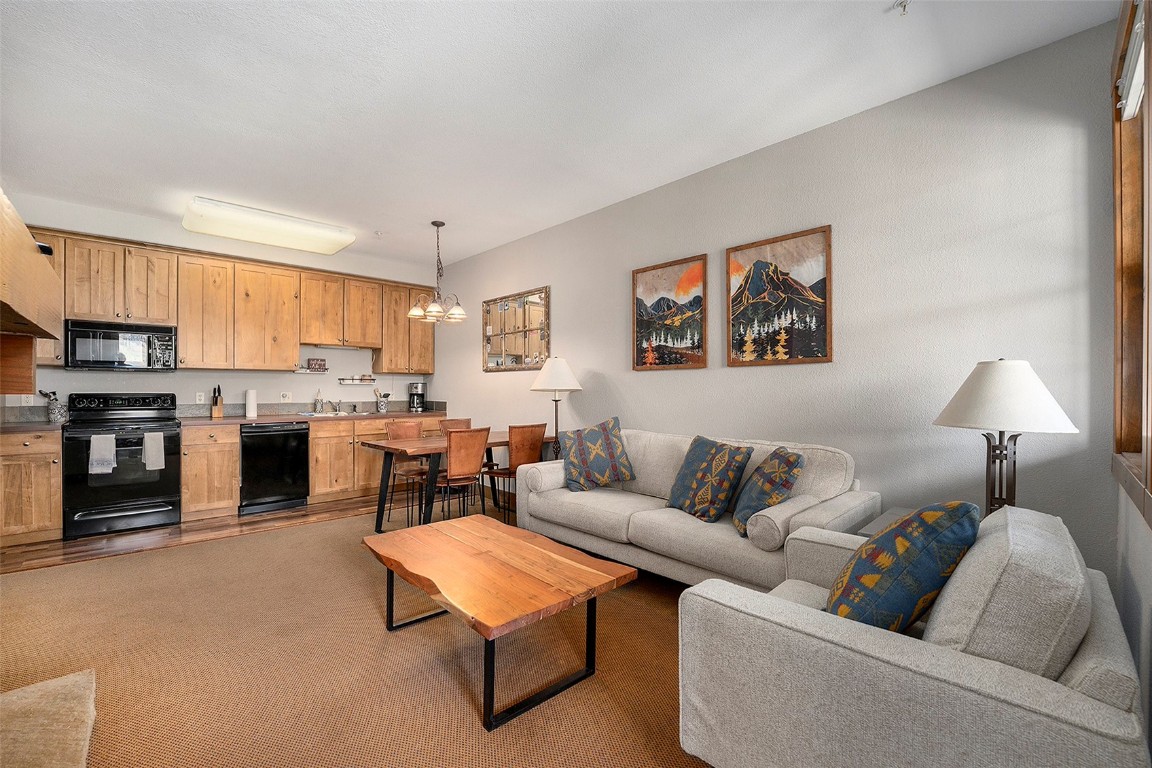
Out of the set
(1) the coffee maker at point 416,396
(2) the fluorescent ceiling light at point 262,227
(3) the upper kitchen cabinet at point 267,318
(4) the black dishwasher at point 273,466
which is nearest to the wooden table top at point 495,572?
(4) the black dishwasher at point 273,466

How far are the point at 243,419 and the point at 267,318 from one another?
1024mm

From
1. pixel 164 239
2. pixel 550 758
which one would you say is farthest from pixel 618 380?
pixel 164 239

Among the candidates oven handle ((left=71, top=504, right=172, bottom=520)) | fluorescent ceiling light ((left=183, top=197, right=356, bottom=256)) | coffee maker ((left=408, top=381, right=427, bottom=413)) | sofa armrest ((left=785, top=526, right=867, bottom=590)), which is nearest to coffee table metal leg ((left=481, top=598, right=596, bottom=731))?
sofa armrest ((left=785, top=526, right=867, bottom=590))

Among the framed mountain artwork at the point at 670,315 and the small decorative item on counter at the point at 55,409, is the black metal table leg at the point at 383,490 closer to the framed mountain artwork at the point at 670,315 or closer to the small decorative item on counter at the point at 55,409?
the framed mountain artwork at the point at 670,315

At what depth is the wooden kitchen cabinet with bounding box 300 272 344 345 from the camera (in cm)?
536

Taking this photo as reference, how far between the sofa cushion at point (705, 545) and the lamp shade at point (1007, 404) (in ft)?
3.10

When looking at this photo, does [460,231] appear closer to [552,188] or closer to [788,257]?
[552,188]

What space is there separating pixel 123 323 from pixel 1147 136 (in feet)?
20.2

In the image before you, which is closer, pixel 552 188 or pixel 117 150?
pixel 117 150

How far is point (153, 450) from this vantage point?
13.8 ft

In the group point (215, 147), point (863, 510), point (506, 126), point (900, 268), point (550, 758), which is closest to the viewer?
point (550, 758)

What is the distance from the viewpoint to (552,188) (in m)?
3.89

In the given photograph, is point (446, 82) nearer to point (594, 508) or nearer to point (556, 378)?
point (556, 378)

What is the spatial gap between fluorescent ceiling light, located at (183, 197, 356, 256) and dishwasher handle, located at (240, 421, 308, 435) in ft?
5.56
